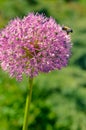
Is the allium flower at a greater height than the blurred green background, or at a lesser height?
lesser

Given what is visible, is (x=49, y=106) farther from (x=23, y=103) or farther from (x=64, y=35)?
(x=64, y=35)

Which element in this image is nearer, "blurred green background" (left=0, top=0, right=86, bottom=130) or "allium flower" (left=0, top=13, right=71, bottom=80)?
"allium flower" (left=0, top=13, right=71, bottom=80)

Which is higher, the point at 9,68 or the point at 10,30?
the point at 10,30

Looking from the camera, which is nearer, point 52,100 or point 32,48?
point 32,48

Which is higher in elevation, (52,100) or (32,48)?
(52,100)

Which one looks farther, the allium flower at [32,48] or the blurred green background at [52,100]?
the blurred green background at [52,100]

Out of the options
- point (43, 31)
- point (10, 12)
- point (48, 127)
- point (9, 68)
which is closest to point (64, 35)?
point (43, 31)

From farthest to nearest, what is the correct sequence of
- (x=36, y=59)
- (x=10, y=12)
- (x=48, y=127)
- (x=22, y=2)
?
(x=22, y=2)
(x=10, y=12)
(x=48, y=127)
(x=36, y=59)

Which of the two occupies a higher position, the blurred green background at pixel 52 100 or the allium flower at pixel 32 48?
the blurred green background at pixel 52 100
